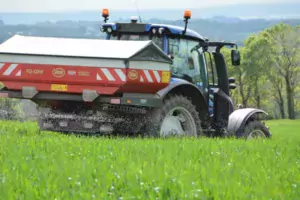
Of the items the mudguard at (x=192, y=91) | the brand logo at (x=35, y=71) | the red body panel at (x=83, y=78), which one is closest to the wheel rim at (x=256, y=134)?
the mudguard at (x=192, y=91)

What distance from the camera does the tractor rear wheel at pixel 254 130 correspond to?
45.5 ft

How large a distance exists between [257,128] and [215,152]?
20.6 ft

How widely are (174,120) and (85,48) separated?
6.90 ft

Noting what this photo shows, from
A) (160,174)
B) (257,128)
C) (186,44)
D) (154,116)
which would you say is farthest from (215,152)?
(257,128)

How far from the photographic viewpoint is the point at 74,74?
11016mm

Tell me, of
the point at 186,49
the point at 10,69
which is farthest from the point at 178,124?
the point at 10,69

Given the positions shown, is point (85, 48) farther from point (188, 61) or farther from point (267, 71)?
point (267, 71)

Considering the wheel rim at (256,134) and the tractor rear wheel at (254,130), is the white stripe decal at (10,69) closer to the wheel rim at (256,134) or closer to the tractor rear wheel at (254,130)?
the tractor rear wheel at (254,130)

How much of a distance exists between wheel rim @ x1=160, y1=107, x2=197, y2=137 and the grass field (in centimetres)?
343

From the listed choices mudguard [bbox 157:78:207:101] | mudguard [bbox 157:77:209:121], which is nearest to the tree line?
mudguard [bbox 157:77:209:121]

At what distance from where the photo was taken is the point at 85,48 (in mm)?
11406

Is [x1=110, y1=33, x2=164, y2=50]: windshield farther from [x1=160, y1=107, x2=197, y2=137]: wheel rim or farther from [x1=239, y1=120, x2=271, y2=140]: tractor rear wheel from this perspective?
[x1=239, y1=120, x2=271, y2=140]: tractor rear wheel

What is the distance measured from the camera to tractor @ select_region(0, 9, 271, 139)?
35.8ft

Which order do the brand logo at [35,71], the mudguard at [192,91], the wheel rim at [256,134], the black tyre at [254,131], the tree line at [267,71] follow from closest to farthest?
the brand logo at [35,71]
the mudguard at [192,91]
the black tyre at [254,131]
the wheel rim at [256,134]
the tree line at [267,71]
